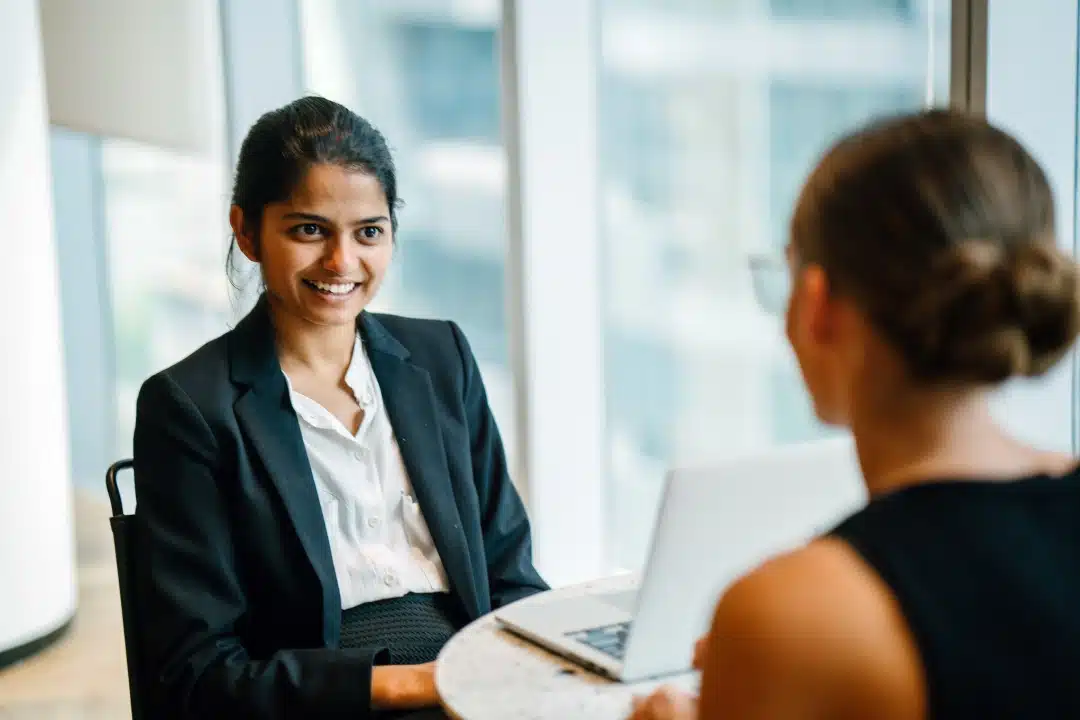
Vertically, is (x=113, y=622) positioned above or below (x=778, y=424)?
below

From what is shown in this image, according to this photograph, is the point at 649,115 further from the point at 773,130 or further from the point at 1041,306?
the point at 1041,306

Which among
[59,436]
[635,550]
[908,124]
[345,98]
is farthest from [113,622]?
[908,124]

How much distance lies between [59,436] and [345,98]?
166 cm

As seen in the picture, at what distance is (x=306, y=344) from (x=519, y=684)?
2.30ft

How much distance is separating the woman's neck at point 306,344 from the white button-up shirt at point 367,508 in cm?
4

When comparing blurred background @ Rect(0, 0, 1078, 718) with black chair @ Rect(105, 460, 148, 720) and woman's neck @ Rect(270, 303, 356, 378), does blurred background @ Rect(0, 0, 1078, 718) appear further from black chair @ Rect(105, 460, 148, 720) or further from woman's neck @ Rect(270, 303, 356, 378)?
black chair @ Rect(105, 460, 148, 720)

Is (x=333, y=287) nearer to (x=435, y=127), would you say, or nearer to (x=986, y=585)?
(x=986, y=585)

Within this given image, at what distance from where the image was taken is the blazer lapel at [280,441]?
5.64 ft

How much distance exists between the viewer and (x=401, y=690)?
1627mm

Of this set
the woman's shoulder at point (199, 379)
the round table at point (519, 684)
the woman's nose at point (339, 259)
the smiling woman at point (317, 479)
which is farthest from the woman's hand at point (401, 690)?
the woman's nose at point (339, 259)

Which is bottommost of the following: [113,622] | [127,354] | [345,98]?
[113,622]

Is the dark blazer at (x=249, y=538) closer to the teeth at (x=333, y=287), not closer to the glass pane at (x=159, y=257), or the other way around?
the teeth at (x=333, y=287)

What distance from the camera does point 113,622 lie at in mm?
4008

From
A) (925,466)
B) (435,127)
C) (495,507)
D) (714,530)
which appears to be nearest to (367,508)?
(495,507)
